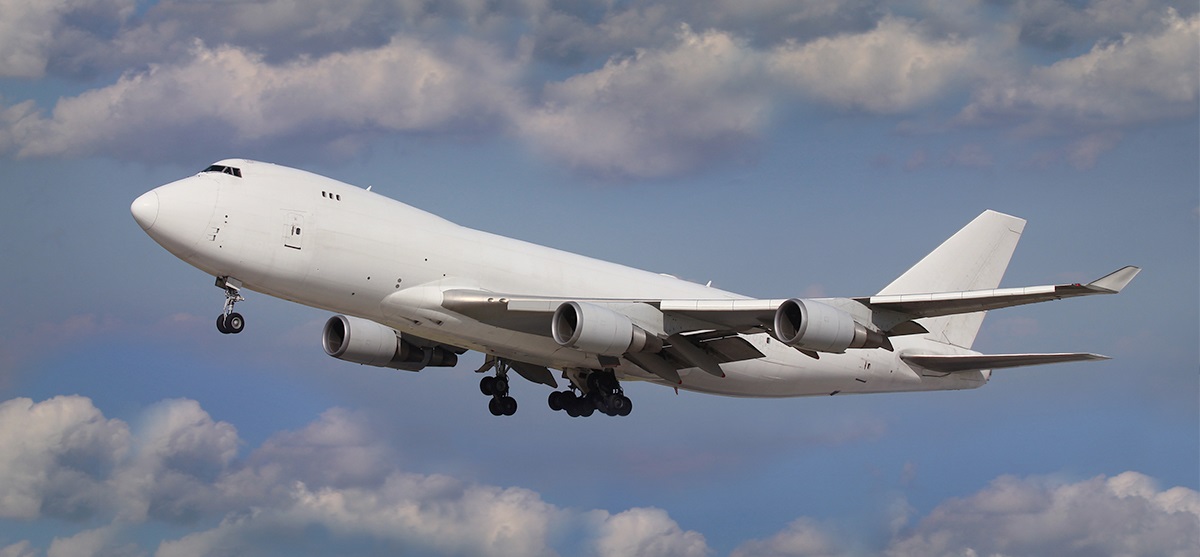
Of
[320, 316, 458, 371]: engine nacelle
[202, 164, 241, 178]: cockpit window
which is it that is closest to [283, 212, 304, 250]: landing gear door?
[202, 164, 241, 178]: cockpit window

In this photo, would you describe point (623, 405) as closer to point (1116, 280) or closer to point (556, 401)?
point (556, 401)

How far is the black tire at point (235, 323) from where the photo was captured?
3506cm

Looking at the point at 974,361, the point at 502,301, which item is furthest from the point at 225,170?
the point at 974,361

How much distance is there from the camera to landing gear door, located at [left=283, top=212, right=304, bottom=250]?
34.6 metres

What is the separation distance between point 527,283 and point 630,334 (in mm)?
3528

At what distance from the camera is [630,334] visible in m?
36.6

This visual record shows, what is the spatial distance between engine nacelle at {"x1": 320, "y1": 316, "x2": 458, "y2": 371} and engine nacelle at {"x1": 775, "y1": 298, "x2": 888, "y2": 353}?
1216 cm

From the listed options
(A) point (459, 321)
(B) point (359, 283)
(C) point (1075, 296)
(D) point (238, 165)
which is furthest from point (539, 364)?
(C) point (1075, 296)

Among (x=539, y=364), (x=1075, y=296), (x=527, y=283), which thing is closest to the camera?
(x=1075, y=296)

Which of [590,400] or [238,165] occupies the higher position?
[238,165]

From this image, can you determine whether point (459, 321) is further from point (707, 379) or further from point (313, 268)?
point (707, 379)

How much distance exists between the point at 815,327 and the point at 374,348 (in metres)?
14.3

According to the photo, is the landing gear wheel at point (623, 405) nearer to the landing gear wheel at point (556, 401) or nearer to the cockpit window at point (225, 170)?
the landing gear wheel at point (556, 401)

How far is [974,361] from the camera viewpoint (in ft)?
145
